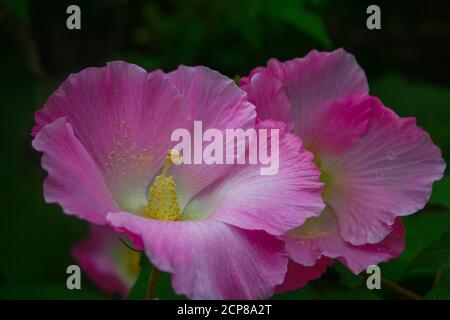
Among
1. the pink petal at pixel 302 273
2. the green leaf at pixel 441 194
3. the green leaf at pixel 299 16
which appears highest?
the green leaf at pixel 299 16

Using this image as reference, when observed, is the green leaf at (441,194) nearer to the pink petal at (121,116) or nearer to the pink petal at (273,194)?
the pink petal at (273,194)

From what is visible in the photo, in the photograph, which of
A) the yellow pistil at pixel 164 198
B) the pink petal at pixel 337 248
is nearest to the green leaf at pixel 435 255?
the pink petal at pixel 337 248

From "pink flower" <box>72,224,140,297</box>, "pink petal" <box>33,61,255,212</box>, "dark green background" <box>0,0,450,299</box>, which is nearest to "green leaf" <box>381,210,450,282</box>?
"dark green background" <box>0,0,450,299</box>

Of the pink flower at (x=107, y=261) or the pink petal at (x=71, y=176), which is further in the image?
the pink flower at (x=107, y=261)

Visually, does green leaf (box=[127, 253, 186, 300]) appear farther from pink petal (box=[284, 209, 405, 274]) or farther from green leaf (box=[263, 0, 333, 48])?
green leaf (box=[263, 0, 333, 48])

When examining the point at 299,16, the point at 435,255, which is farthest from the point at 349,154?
the point at 299,16
